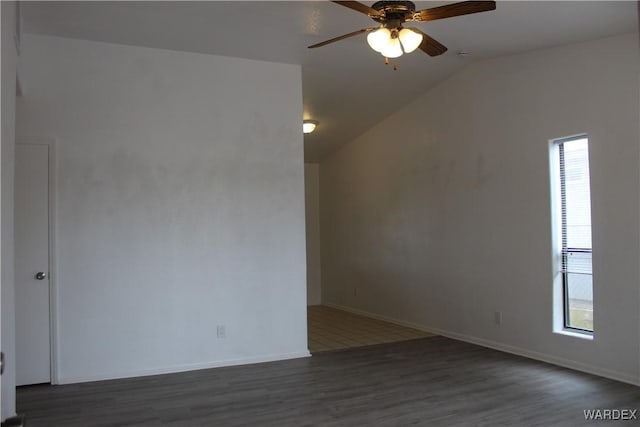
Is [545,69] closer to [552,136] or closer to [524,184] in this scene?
[552,136]

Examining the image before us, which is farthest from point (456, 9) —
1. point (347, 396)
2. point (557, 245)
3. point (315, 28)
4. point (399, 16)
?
point (347, 396)

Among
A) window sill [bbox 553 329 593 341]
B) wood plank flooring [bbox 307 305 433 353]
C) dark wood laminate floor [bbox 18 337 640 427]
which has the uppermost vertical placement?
window sill [bbox 553 329 593 341]

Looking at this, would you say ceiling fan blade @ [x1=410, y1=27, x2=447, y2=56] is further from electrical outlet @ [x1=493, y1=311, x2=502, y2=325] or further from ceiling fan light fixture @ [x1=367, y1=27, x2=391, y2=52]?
electrical outlet @ [x1=493, y1=311, x2=502, y2=325]

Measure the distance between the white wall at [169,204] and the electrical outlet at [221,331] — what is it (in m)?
0.05

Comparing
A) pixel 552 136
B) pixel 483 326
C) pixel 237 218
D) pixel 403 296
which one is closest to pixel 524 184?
pixel 552 136

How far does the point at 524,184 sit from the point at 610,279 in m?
1.24

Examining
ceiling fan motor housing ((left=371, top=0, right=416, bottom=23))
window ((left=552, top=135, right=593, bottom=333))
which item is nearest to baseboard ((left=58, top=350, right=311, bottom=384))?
window ((left=552, top=135, right=593, bottom=333))

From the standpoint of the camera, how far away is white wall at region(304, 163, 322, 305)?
9109 mm

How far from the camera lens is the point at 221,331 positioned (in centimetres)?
507

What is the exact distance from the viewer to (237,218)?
520cm

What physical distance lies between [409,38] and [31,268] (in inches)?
143

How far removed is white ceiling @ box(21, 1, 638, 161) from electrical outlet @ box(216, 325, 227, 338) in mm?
2678

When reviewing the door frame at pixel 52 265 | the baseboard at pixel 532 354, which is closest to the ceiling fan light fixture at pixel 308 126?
the baseboard at pixel 532 354

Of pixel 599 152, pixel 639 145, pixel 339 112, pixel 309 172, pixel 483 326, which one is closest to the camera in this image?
pixel 639 145
